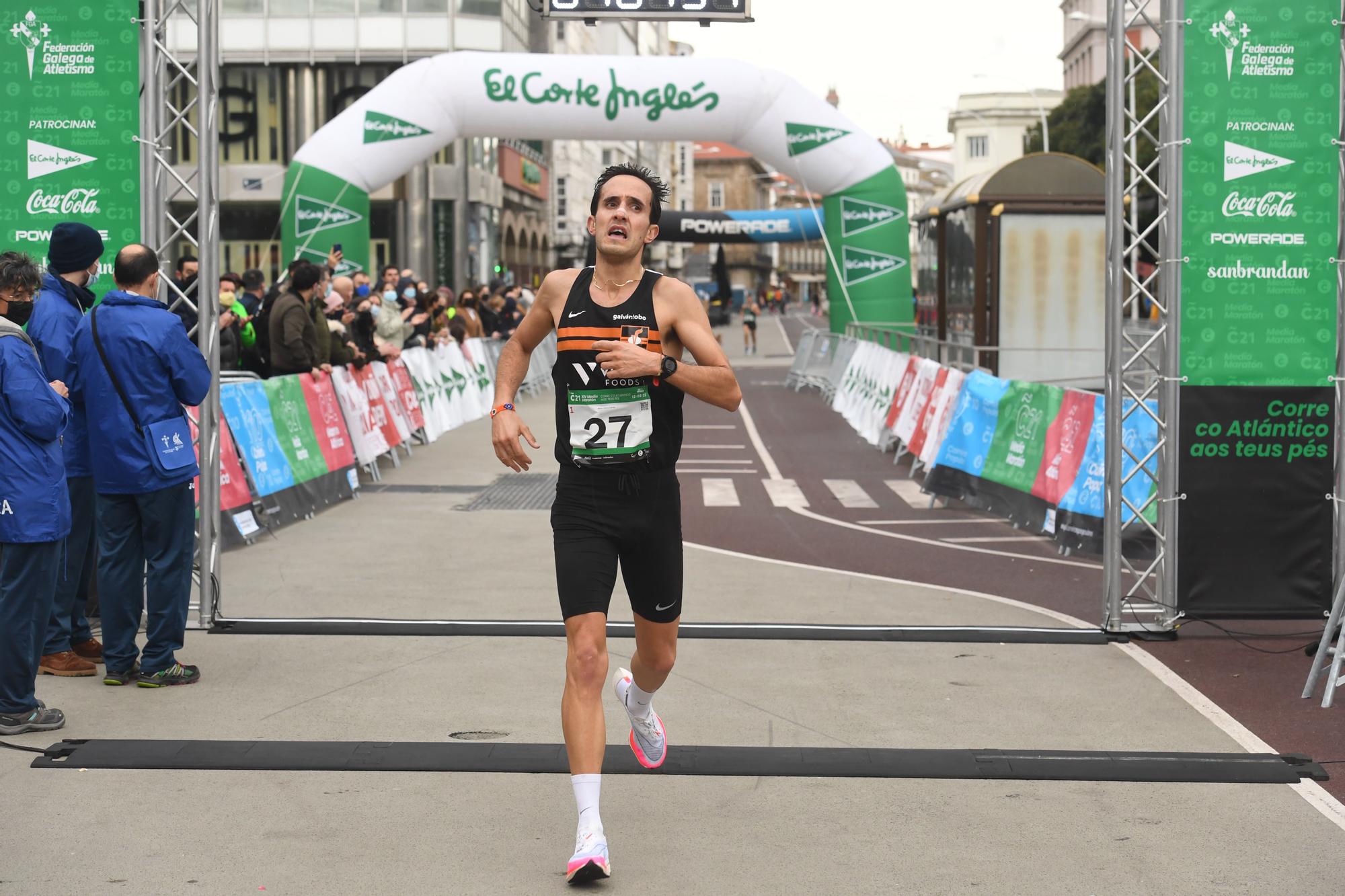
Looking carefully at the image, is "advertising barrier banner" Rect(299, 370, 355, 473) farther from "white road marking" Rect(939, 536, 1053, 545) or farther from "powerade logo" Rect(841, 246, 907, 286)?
"powerade logo" Rect(841, 246, 907, 286)

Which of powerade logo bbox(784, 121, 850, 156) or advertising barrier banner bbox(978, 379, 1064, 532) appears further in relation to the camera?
powerade logo bbox(784, 121, 850, 156)

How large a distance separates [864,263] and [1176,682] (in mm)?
19057

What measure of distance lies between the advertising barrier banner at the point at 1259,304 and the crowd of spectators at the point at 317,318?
5317mm

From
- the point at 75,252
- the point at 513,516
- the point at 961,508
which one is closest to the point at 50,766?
the point at 75,252

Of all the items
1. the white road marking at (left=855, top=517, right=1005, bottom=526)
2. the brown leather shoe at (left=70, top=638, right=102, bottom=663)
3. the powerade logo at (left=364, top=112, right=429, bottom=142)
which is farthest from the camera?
the powerade logo at (left=364, top=112, right=429, bottom=142)

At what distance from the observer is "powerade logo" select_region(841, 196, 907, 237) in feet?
83.8

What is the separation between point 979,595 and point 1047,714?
306 centimetres

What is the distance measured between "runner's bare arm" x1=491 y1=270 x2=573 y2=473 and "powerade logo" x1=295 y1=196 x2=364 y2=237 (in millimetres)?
18110

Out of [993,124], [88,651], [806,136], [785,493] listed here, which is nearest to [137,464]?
[88,651]

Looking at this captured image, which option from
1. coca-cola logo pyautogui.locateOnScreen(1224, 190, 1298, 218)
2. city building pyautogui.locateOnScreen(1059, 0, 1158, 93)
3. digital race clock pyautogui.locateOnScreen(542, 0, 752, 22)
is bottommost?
coca-cola logo pyautogui.locateOnScreen(1224, 190, 1298, 218)

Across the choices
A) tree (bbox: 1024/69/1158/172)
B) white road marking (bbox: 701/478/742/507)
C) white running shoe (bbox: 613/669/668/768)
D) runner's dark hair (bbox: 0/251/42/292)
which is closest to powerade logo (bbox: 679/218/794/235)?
white road marking (bbox: 701/478/742/507)

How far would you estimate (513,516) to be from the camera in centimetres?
1352

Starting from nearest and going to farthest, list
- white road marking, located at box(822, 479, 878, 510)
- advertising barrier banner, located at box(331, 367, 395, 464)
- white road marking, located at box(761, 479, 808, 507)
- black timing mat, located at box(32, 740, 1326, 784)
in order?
black timing mat, located at box(32, 740, 1326, 784) → white road marking, located at box(822, 479, 878, 510) → white road marking, located at box(761, 479, 808, 507) → advertising barrier banner, located at box(331, 367, 395, 464)

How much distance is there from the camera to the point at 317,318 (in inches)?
578
